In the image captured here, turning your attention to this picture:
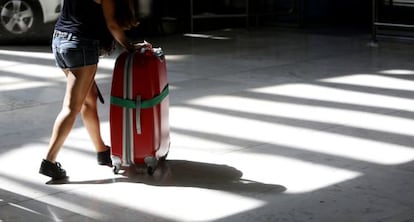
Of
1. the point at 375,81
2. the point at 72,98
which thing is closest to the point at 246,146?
the point at 72,98

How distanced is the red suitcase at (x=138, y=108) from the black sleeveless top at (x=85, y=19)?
0.82 feet

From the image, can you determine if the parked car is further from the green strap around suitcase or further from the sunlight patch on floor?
the green strap around suitcase

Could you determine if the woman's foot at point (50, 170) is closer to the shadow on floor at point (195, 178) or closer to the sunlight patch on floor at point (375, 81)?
the shadow on floor at point (195, 178)

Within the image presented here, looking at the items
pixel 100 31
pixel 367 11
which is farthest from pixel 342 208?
pixel 367 11

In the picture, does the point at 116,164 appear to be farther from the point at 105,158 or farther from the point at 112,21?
the point at 112,21

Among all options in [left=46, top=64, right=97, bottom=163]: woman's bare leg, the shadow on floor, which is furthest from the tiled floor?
[left=46, top=64, right=97, bottom=163]: woman's bare leg

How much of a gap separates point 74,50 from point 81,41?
0.24 feet

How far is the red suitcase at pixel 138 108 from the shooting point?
581 cm

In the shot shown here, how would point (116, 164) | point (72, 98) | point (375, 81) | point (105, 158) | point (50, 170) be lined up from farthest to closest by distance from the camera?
1. point (375, 81)
2. point (105, 158)
3. point (116, 164)
4. point (50, 170)
5. point (72, 98)

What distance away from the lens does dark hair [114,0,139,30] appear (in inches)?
223

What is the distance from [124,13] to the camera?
5.70 m

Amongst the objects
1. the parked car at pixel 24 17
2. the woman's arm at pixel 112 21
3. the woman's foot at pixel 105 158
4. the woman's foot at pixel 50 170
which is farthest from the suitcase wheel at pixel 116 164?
the parked car at pixel 24 17

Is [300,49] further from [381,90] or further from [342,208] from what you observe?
[342,208]

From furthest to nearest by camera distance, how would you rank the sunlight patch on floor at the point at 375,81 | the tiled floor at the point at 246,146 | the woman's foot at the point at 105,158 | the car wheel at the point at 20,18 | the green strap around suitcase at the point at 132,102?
the car wheel at the point at 20,18 → the sunlight patch on floor at the point at 375,81 → the woman's foot at the point at 105,158 → the green strap around suitcase at the point at 132,102 → the tiled floor at the point at 246,146
